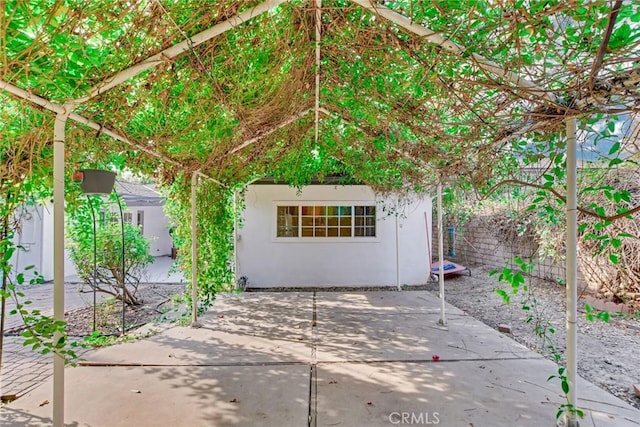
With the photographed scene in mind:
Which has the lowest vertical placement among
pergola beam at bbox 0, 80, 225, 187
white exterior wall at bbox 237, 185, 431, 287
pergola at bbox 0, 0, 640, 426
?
white exterior wall at bbox 237, 185, 431, 287

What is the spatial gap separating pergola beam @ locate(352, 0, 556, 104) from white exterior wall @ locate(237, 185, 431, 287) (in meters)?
5.86

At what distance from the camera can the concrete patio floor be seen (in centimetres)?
243

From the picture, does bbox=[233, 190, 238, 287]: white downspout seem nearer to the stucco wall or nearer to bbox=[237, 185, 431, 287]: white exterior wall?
bbox=[237, 185, 431, 287]: white exterior wall

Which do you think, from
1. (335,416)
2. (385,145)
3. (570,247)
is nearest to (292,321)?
(335,416)

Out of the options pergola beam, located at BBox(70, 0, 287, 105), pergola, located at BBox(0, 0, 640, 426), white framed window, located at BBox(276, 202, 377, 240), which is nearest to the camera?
pergola, located at BBox(0, 0, 640, 426)

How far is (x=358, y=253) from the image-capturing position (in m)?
7.82

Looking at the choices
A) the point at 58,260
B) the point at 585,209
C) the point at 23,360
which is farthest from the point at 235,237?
the point at 585,209

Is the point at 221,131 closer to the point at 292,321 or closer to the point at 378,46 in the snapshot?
the point at 378,46

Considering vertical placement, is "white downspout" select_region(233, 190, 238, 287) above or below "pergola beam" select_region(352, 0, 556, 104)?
below

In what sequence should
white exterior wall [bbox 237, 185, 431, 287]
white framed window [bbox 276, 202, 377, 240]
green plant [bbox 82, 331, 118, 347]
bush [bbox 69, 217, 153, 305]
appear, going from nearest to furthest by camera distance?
green plant [bbox 82, 331, 118, 347], bush [bbox 69, 217, 153, 305], white exterior wall [bbox 237, 185, 431, 287], white framed window [bbox 276, 202, 377, 240]

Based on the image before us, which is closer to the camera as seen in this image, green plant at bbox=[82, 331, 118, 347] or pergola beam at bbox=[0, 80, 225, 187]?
pergola beam at bbox=[0, 80, 225, 187]

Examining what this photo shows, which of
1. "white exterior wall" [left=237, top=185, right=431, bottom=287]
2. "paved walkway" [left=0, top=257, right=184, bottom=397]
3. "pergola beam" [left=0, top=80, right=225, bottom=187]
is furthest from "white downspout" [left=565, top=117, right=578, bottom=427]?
"white exterior wall" [left=237, top=185, right=431, bottom=287]

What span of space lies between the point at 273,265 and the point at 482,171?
5.72m

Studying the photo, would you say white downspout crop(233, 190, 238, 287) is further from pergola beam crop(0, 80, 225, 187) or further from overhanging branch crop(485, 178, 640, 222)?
overhanging branch crop(485, 178, 640, 222)
